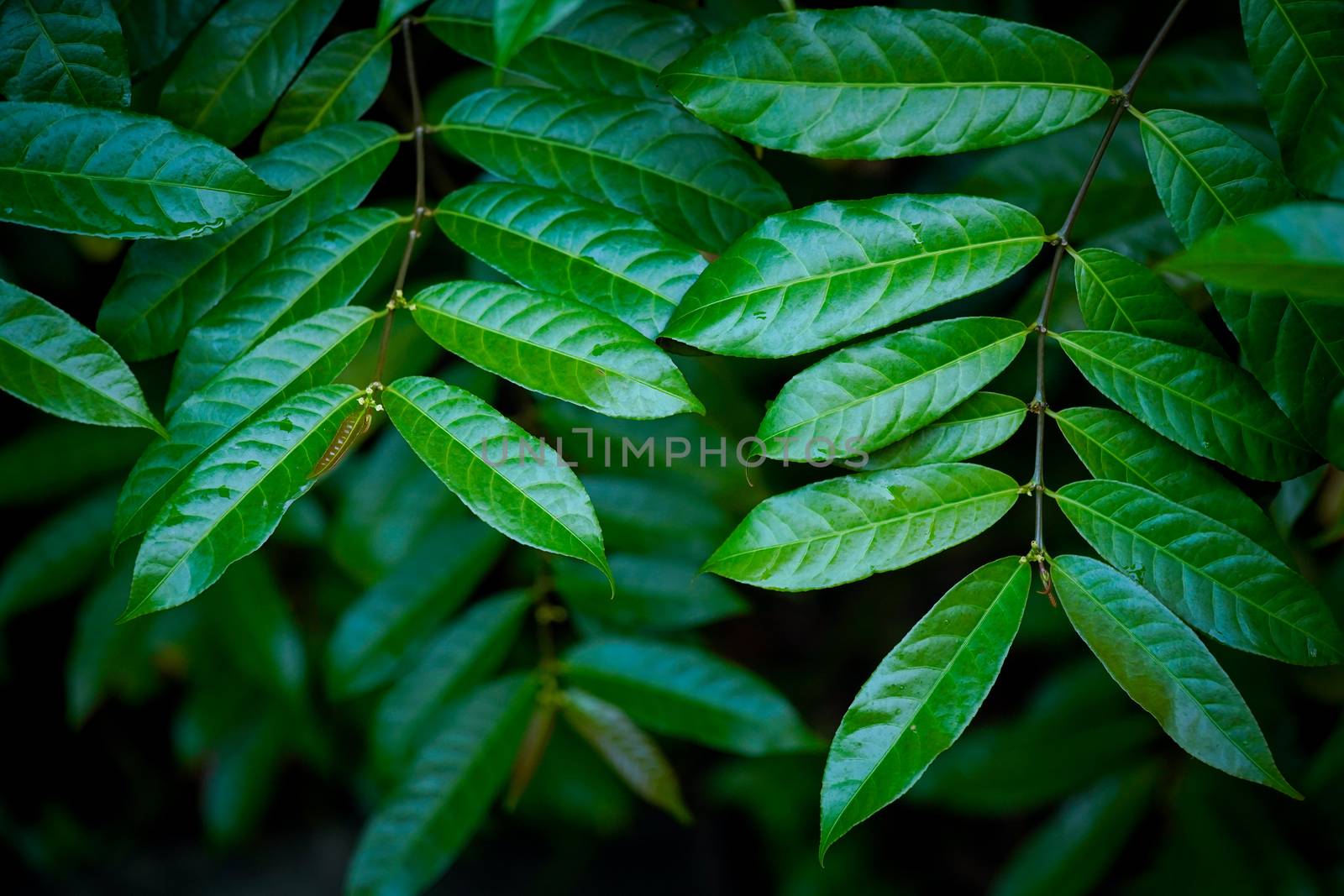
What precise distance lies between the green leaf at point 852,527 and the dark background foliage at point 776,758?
120 millimetres

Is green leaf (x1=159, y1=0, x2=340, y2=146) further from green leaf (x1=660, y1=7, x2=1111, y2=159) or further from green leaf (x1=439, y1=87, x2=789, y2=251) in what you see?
green leaf (x1=660, y1=7, x2=1111, y2=159)

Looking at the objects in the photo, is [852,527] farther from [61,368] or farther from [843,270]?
[61,368]

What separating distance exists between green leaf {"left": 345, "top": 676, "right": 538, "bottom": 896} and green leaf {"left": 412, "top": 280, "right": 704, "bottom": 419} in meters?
0.65

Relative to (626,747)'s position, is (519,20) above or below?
above

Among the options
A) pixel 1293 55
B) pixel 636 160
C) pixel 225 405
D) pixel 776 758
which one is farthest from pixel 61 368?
pixel 776 758

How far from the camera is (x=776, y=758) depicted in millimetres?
2131

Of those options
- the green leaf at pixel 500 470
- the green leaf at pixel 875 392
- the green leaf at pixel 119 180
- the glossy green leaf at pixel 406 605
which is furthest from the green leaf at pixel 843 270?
the glossy green leaf at pixel 406 605

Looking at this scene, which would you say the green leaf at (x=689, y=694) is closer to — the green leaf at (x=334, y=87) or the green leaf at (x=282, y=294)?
the green leaf at (x=282, y=294)

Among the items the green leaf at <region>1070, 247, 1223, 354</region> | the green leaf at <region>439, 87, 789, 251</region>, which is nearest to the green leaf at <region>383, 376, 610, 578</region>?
the green leaf at <region>439, 87, 789, 251</region>

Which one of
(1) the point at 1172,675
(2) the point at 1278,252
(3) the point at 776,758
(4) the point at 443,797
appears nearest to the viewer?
(2) the point at 1278,252

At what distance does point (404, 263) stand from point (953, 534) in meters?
0.58

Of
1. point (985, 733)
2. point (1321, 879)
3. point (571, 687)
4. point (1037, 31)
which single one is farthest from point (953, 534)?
point (1321, 879)

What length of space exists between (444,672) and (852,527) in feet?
2.54

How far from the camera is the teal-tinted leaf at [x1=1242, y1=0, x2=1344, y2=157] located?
2.35 feet
